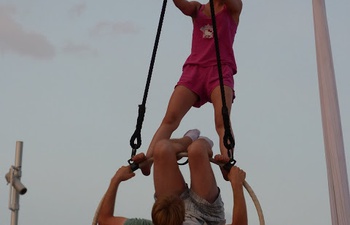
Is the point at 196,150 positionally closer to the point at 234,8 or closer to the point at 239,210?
the point at 239,210

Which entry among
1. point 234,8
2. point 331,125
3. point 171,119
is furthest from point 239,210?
point 331,125

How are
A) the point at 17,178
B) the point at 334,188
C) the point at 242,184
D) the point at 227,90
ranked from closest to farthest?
1. the point at 17,178
2. the point at 242,184
3. the point at 227,90
4. the point at 334,188

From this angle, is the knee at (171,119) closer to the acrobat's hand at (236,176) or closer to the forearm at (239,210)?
the acrobat's hand at (236,176)

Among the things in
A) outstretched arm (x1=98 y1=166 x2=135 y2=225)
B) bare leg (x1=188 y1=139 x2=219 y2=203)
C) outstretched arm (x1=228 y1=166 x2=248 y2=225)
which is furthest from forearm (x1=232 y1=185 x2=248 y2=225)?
outstretched arm (x1=98 y1=166 x2=135 y2=225)

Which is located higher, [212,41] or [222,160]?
[212,41]

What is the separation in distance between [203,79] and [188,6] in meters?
0.40

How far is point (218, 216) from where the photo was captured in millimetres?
2717

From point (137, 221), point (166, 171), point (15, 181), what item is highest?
point (166, 171)

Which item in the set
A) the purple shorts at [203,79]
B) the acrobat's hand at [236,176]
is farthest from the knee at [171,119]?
the acrobat's hand at [236,176]

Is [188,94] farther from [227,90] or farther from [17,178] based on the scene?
[17,178]

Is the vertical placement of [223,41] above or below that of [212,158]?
above

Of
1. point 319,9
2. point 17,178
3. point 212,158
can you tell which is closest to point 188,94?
point 212,158

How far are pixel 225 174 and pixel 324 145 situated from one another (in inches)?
62.7

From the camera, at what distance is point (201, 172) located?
2.62 metres
